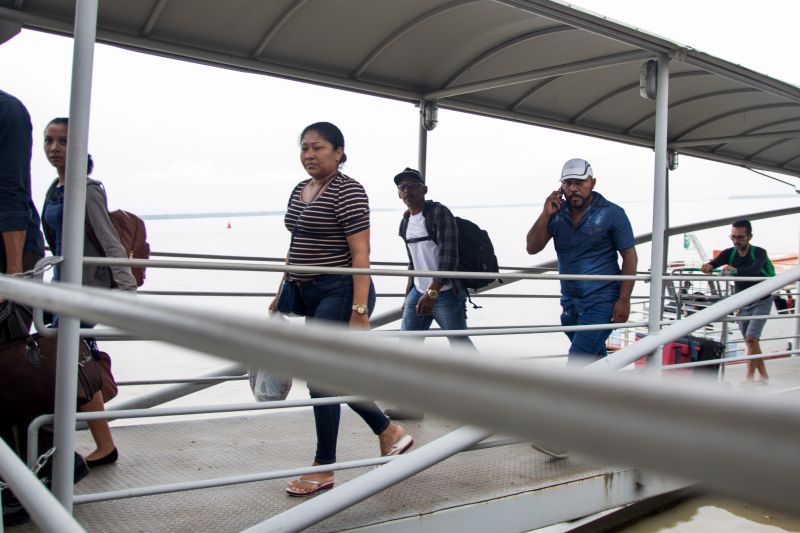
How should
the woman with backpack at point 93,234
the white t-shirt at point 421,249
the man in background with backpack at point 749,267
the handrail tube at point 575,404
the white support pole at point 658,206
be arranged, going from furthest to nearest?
1. the man in background with backpack at point 749,267
2. the white t-shirt at point 421,249
3. the white support pole at point 658,206
4. the woman with backpack at point 93,234
5. the handrail tube at point 575,404

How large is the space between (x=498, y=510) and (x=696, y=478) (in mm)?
2942

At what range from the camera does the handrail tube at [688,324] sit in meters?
3.41

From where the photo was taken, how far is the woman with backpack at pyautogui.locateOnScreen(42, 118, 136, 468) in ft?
9.54

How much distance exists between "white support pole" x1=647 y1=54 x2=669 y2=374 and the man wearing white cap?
0.49ft

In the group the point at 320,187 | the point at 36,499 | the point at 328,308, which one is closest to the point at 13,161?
the point at 320,187

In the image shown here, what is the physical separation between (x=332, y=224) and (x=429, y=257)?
137 cm

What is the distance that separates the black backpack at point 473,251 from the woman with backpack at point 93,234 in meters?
1.85

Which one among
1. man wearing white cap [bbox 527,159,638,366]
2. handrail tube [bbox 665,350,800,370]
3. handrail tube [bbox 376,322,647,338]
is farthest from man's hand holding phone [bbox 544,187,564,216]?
handrail tube [bbox 665,350,800,370]

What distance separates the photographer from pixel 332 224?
305 centimetres

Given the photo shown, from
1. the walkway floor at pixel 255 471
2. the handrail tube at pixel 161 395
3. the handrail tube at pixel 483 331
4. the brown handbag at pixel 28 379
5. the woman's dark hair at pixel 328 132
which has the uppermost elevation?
the woman's dark hair at pixel 328 132

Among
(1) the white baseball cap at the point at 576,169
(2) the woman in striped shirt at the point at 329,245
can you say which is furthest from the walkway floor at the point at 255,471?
(1) the white baseball cap at the point at 576,169

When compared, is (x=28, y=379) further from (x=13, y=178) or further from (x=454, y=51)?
(x=454, y=51)

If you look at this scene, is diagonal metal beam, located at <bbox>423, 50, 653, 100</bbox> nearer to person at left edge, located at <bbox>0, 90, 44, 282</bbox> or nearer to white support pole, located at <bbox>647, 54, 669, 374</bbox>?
white support pole, located at <bbox>647, 54, 669, 374</bbox>

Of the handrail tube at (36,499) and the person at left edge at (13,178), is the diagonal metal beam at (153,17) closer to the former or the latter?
the person at left edge at (13,178)
